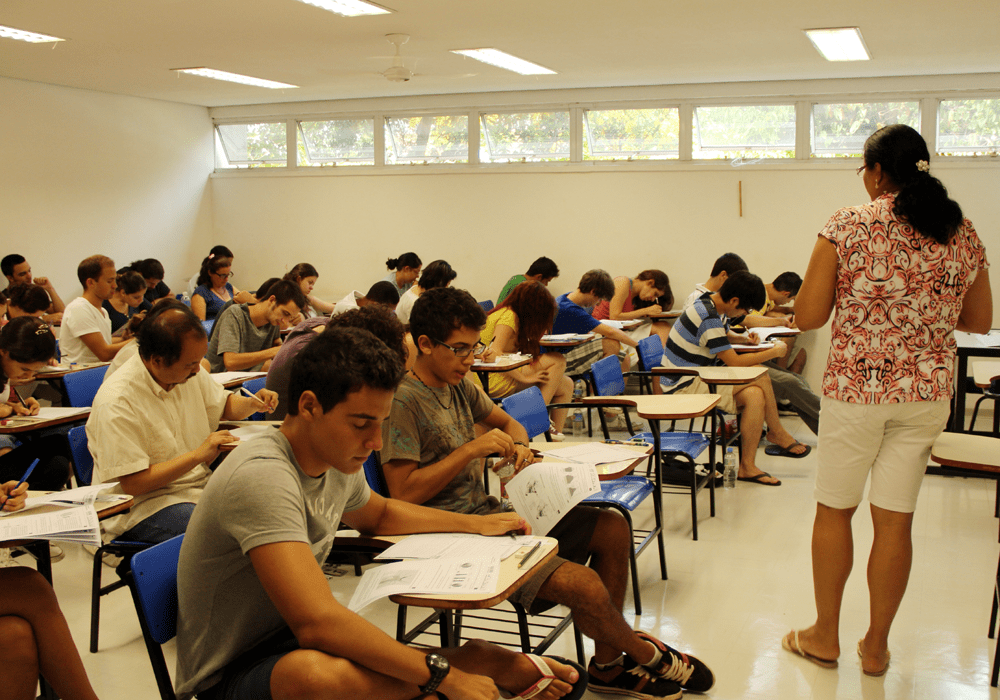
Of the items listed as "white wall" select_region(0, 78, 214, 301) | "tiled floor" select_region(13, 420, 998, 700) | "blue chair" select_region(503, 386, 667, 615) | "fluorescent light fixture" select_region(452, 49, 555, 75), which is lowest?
"tiled floor" select_region(13, 420, 998, 700)

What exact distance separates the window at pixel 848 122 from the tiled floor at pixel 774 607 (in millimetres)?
4417

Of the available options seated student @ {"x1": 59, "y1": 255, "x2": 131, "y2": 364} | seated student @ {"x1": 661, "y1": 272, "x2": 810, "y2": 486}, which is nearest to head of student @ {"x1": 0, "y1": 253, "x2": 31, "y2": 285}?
seated student @ {"x1": 59, "y1": 255, "x2": 131, "y2": 364}

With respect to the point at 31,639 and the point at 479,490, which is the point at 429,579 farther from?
A: the point at 31,639

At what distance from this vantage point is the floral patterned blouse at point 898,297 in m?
2.42

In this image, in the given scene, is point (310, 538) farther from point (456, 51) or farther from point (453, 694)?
point (456, 51)

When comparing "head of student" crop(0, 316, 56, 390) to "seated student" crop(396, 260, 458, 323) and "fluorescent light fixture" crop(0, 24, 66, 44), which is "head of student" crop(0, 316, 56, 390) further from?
"fluorescent light fixture" crop(0, 24, 66, 44)

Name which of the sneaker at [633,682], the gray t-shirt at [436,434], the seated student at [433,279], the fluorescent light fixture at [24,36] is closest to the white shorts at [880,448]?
the sneaker at [633,682]

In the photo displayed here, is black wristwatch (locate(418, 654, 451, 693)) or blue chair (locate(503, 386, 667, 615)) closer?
black wristwatch (locate(418, 654, 451, 693))

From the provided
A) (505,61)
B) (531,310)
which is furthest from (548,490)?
(505,61)

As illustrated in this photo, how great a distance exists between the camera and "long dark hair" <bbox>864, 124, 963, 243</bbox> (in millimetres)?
2379

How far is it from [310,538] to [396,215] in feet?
26.6

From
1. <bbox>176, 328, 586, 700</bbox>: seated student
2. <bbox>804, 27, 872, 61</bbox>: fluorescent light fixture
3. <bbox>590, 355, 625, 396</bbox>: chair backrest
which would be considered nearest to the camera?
<bbox>176, 328, 586, 700</bbox>: seated student

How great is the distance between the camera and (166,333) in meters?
2.55

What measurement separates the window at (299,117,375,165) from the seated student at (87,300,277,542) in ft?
24.0
